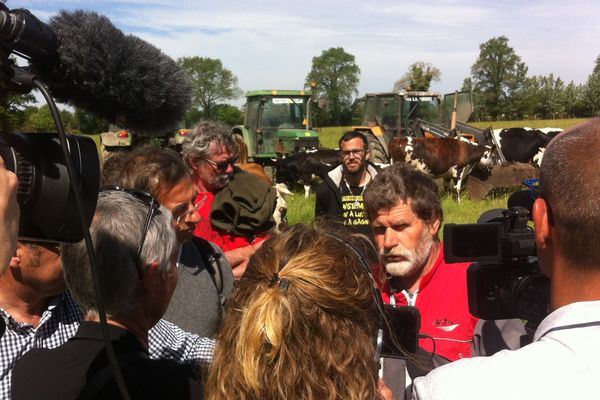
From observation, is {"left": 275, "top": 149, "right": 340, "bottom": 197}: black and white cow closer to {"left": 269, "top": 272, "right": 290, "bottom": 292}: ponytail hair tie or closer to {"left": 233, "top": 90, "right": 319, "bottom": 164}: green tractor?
{"left": 233, "top": 90, "right": 319, "bottom": 164}: green tractor

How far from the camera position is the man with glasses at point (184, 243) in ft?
8.35

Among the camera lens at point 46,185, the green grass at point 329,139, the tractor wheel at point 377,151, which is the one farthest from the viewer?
the green grass at point 329,139

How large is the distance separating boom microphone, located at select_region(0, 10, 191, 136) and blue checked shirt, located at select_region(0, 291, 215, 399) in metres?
0.71

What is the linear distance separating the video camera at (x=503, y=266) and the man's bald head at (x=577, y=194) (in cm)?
47

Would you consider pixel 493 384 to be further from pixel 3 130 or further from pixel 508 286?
pixel 3 130

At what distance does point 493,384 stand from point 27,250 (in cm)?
156

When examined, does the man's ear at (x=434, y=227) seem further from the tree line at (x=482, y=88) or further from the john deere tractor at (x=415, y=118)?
the tree line at (x=482, y=88)

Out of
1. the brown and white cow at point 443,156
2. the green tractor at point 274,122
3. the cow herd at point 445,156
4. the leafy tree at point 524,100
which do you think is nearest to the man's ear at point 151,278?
the cow herd at point 445,156

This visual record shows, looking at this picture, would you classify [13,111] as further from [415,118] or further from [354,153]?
[415,118]

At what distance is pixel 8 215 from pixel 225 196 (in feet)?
8.98

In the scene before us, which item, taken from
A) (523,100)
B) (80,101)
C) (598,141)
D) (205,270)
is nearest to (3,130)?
(80,101)

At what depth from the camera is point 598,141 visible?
1147 mm

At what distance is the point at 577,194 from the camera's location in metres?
1.14

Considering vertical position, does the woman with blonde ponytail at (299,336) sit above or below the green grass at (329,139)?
above
